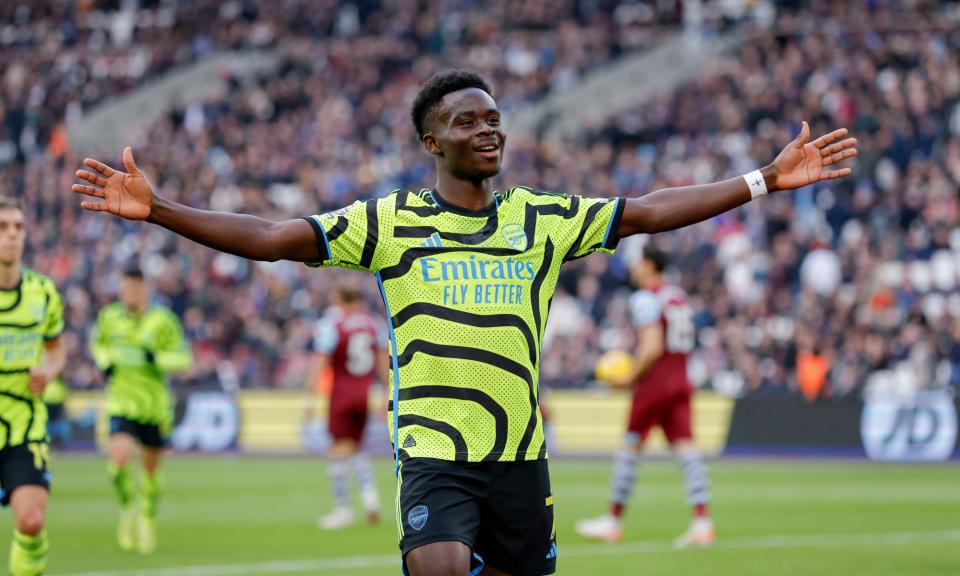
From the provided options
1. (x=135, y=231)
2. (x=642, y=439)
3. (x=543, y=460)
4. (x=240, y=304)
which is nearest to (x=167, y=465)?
(x=240, y=304)

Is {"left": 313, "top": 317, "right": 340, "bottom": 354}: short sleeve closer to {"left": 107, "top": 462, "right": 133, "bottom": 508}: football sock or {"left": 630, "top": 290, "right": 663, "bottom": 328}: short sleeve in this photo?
{"left": 107, "top": 462, "right": 133, "bottom": 508}: football sock

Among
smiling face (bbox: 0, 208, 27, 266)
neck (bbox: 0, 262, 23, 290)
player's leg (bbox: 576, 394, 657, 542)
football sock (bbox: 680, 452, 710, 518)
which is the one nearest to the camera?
smiling face (bbox: 0, 208, 27, 266)

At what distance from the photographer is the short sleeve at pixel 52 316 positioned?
9.44m

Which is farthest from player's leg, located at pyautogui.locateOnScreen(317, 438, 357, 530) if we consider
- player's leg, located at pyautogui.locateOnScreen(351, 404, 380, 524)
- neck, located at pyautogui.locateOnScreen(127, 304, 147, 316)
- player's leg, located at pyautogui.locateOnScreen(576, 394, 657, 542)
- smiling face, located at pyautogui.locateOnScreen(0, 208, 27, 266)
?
smiling face, located at pyautogui.locateOnScreen(0, 208, 27, 266)

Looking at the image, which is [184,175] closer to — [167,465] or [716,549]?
[167,465]

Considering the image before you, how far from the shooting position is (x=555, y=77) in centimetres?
3366

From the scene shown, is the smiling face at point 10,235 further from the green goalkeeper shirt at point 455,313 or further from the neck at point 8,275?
the green goalkeeper shirt at point 455,313

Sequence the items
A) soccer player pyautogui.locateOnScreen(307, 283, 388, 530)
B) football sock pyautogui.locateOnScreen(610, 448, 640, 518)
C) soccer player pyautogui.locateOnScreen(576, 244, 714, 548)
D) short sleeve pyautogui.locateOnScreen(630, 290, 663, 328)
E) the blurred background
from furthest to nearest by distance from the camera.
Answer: the blurred background → soccer player pyautogui.locateOnScreen(307, 283, 388, 530) → football sock pyautogui.locateOnScreen(610, 448, 640, 518) → short sleeve pyautogui.locateOnScreen(630, 290, 663, 328) → soccer player pyautogui.locateOnScreen(576, 244, 714, 548)

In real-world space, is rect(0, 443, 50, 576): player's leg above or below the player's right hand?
below

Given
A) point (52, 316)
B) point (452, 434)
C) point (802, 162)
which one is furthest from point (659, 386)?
point (452, 434)

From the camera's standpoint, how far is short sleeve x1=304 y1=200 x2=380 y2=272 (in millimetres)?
5977

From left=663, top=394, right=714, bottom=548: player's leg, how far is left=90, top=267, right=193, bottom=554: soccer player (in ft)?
14.9

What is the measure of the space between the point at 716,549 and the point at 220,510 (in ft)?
21.2

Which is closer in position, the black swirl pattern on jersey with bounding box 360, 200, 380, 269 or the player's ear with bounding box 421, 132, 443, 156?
the black swirl pattern on jersey with bounding box 360, 200, 380, 269
